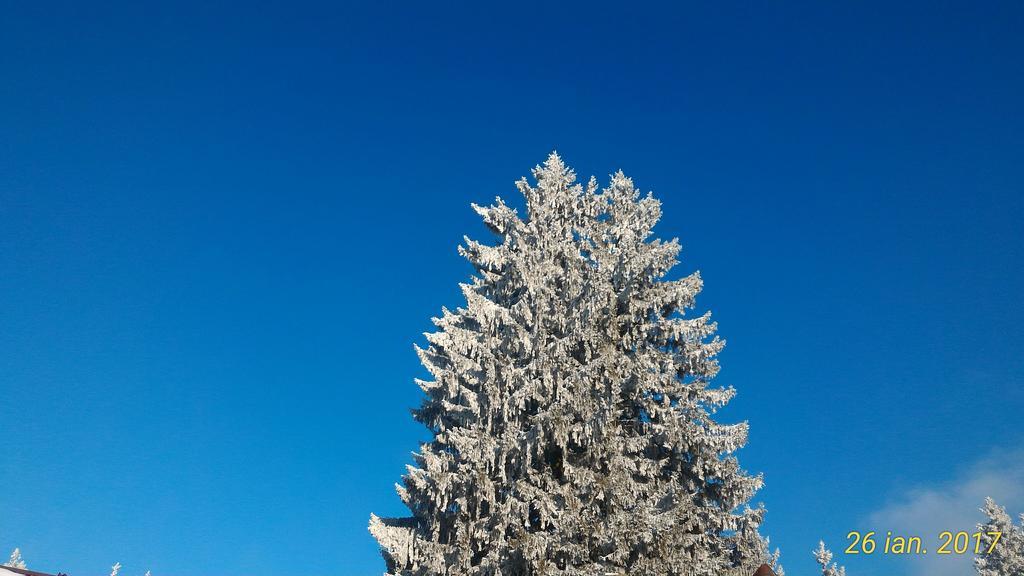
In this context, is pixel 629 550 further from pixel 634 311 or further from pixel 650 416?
pixel 634 311

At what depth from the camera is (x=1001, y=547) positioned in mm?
44125

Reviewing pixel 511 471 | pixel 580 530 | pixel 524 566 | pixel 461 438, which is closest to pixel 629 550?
pixel 580 530

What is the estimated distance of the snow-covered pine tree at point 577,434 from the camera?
1471cm

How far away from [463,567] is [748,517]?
24.8 feet

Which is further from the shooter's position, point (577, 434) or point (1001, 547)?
point (1001, 547)

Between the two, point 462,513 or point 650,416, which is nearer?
point 462,513

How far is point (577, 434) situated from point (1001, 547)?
44856mm

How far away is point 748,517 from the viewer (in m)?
16.9

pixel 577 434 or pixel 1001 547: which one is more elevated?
pixel 1001 547

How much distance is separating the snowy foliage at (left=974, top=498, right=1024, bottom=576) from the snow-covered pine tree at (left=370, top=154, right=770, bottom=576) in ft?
123

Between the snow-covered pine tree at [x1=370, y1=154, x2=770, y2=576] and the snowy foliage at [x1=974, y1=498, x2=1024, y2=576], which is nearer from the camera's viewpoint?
the snow-covered pine tree at [x1=370, y1=154, x2=770, y2=576]

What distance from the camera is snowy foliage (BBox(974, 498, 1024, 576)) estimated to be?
42.8 m

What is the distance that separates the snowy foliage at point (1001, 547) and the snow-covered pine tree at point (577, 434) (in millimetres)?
37611

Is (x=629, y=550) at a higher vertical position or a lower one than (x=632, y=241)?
lower
